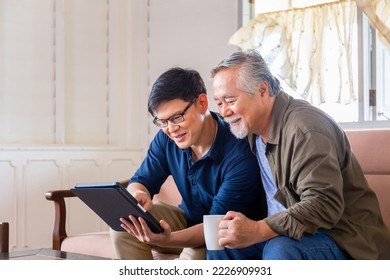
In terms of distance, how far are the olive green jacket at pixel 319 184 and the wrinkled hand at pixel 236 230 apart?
0.06m

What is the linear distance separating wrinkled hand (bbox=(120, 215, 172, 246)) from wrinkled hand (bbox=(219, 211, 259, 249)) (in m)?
0.30

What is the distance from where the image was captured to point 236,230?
164 centimetres

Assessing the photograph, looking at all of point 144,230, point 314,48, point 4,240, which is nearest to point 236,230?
point 144,230

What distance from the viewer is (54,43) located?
4.03 m

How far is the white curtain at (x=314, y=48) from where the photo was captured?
345cm

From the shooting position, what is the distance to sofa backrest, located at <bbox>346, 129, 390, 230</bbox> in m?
2.29

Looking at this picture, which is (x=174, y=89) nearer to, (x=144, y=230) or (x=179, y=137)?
(x=179, y=137)

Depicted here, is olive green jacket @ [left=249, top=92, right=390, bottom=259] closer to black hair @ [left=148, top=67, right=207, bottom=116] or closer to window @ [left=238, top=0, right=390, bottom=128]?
black hair @ [left=148, top=67, right=207, bottom=116]

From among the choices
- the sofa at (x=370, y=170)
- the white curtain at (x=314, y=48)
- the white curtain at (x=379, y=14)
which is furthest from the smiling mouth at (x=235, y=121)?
the white curtain at (x=314, y=48)

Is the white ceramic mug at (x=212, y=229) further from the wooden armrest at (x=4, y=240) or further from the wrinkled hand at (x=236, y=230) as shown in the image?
the wooden armrest at (x=4, y=240)

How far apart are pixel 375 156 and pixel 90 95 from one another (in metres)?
2.37

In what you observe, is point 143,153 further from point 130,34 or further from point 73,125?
point 130,34
